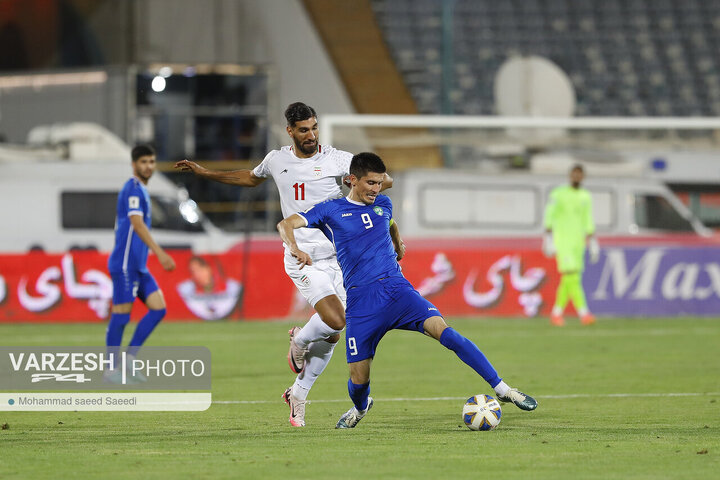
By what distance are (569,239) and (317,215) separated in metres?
10.4

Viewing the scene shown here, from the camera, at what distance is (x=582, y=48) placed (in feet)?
115

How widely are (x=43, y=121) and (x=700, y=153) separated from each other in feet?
49.8

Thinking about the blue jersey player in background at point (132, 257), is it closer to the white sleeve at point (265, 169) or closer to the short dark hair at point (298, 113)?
the white sleeve at point (265, 169)

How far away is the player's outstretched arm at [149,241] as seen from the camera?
35.8 ft

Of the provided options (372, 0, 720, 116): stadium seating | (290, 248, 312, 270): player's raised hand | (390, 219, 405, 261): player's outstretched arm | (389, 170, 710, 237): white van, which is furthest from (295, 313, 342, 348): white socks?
(372, 0, 720, 116): stadium seating

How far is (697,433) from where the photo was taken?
7680mm

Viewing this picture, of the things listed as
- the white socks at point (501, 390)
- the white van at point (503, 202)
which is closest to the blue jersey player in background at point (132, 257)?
the white socks at point (501, 390)

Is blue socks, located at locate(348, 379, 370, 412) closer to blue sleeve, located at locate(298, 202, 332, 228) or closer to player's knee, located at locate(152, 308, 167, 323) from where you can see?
blue sleeve, located at locate(298, 202, 332, 228)

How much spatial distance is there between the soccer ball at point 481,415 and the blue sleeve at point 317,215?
1393mm

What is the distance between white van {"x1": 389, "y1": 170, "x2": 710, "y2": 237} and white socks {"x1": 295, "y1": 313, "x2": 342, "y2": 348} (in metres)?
14.6

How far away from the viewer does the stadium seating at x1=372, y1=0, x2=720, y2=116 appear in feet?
109

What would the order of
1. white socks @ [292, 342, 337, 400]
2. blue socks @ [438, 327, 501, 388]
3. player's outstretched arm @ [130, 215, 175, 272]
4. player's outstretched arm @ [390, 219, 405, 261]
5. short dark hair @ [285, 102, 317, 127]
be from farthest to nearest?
player's outstretched arm @ [130, 215, 175, 272] < white socks @ [292, 342, 337, 400] < player's outstretched arm @ [390, 219, 405, 261] < short dark hair @ [285, 102, 317, 127] < blue socks @ [438, 327, 501, 388]

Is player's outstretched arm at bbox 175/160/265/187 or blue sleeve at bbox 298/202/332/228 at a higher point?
player's outstretched arm at bbox 175/160/265/187

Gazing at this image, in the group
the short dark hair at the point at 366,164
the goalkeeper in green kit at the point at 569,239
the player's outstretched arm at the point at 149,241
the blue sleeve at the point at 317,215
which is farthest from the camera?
the goalkeeper in green kit at the point at 569,239
